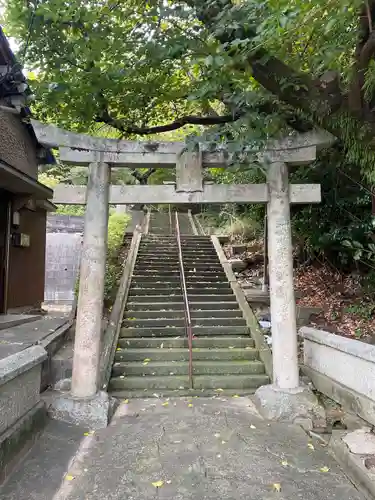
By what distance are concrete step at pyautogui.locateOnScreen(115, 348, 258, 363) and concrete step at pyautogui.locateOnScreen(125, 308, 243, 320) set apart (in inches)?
Answer: 55.3

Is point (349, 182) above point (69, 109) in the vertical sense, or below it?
below

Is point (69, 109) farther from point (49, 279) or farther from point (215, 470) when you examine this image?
point (49, 279)

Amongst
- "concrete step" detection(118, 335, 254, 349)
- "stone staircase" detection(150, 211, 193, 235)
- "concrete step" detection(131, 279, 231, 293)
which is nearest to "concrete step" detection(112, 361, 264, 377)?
"concrete step" detection(118, 335, 254, 349)

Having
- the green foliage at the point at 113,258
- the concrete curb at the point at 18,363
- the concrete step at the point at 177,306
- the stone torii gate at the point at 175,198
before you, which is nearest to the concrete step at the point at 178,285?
the green foliage at the point at 113,258

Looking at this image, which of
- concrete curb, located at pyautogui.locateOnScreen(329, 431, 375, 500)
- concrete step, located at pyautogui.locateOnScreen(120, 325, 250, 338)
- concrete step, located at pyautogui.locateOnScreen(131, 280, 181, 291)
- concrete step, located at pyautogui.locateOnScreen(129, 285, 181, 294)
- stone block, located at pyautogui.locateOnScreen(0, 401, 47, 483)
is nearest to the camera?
concrete curb, located at pyautogui.locateOnScreen(329, 431, 375, 500)

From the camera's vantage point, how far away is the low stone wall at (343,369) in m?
4.41

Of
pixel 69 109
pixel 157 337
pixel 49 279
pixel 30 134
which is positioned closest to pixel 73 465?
pixel 157 337

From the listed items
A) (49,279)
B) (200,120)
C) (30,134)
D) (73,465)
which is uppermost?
(30,134)

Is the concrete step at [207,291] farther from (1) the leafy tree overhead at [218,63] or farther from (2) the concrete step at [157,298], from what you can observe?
(1) the leafy tree overhead at [218,63]

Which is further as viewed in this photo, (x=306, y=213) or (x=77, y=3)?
(x=306, y=213)

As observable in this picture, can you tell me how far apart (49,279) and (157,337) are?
901 centimetres

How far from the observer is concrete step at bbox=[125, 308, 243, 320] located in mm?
8477

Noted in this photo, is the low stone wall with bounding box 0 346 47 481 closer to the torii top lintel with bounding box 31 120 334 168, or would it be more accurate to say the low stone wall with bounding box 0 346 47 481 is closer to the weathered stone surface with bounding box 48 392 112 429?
the weathered stone surface with bounding box 48 392 112 429

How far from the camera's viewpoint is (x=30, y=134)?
10070 millimetres
